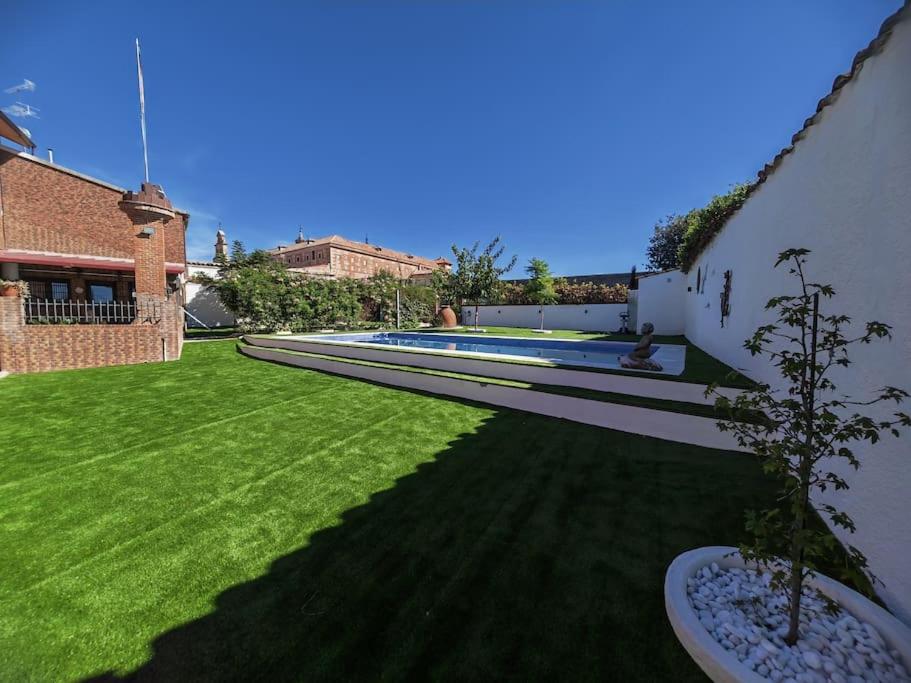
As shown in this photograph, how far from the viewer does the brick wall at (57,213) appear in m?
17.7

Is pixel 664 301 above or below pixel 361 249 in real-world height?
below

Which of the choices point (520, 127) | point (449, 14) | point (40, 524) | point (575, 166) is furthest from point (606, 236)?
point (40, 524)

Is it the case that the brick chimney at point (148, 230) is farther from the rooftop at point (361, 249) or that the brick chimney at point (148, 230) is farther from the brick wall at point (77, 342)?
the rooftop at point (361, 249)

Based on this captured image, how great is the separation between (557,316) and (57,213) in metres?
34.2

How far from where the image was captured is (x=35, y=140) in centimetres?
2003

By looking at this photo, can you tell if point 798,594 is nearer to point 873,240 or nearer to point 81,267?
point 873,240

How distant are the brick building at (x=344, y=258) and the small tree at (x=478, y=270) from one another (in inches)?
1606

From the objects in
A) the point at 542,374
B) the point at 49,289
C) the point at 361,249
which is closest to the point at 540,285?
the point at 542,374

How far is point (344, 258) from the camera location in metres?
72.0

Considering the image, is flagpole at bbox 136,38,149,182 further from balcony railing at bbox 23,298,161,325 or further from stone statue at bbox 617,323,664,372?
stone statue at bbox 617,323,664,372

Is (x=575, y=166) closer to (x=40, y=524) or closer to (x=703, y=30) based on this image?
Result: (x=703, y=30)

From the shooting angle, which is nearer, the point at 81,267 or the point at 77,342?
the point at 77,342

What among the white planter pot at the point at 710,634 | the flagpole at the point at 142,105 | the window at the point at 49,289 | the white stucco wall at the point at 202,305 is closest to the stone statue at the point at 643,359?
the white planter pot at the point at 710,634

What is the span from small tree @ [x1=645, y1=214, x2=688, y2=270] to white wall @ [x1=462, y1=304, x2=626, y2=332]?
18.9 metres
